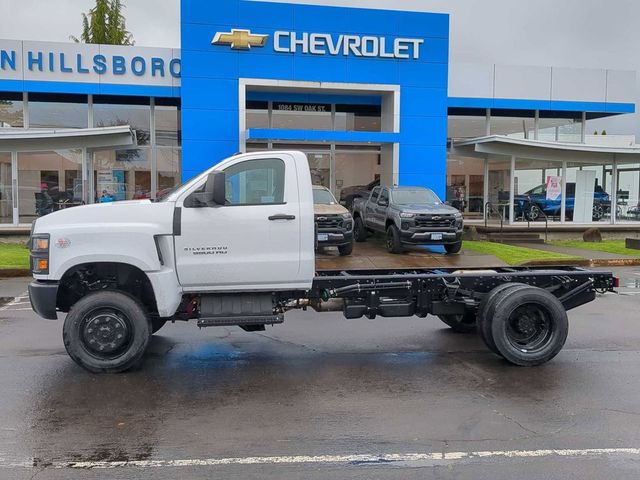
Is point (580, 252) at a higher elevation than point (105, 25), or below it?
below

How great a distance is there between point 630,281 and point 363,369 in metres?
10.1

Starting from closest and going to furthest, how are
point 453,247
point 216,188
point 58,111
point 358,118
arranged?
1. point 216,188
2. point 453,247
3. point 58,111
4. point 358,118

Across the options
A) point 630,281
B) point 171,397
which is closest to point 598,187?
point 630,281

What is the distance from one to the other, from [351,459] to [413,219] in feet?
38.2

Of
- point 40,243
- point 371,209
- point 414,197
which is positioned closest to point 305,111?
point 371,209

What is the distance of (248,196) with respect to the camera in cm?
670

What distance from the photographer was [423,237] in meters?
15.7

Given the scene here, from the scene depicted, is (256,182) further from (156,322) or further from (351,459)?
(351,459)

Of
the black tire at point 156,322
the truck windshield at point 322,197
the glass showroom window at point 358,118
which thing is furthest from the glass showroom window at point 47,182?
the black tire at point 156,322

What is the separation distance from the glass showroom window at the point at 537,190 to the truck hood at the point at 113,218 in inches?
780

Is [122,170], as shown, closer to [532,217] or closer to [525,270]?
[532,217]

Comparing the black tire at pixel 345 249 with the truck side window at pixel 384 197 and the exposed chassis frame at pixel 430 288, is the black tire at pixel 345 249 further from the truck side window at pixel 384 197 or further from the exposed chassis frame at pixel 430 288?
the exposed chassis frame at pixel 430 288

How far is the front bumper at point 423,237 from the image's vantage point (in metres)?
15.7

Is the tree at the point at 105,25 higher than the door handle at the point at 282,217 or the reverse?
higher
